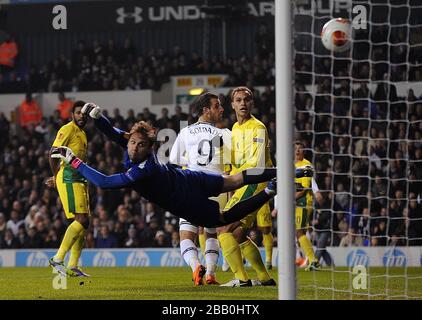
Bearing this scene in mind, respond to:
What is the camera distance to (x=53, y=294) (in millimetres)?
9570

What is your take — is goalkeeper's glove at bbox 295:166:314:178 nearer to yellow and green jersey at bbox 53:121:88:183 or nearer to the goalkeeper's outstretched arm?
the goalkeeper's outstretched arm

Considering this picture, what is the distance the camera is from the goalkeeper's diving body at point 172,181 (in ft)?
27.9

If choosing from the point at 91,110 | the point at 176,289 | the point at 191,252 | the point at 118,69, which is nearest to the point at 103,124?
the point at 91,110

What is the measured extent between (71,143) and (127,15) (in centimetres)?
1280

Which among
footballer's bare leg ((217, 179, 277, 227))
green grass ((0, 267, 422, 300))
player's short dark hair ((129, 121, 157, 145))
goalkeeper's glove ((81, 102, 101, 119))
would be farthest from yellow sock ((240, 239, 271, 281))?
goalkeeper's glove ((81, 102, 101, 119))

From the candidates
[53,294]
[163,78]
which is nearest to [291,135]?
[53,294]

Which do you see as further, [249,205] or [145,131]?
[249,205]

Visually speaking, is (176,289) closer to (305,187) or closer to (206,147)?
(206,147)

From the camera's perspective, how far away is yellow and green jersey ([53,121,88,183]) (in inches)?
476

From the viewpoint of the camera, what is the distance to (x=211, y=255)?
10.7 meters

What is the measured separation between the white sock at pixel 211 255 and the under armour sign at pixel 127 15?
14.3m

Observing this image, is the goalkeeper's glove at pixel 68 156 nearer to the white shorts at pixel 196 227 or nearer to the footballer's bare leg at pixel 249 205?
the footballer's bare leg at pixel 249 205

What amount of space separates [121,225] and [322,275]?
24.5ft
